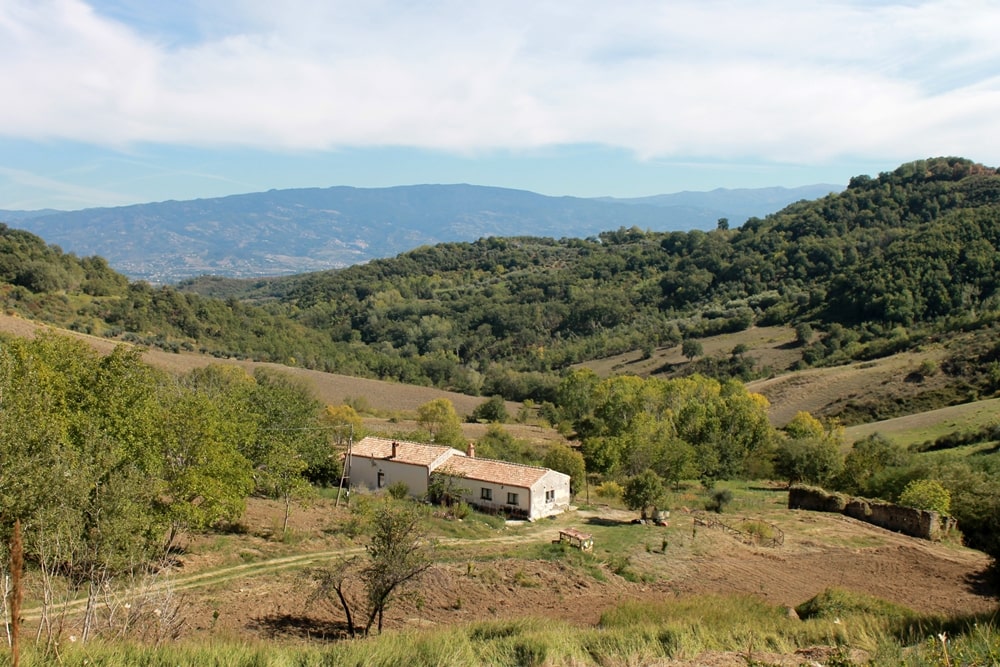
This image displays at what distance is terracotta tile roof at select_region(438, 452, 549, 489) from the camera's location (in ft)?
108

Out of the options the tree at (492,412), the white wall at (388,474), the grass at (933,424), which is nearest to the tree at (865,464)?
the grass at (933,424)

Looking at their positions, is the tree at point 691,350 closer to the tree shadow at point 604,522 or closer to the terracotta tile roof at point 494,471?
the terracotta tile roof at point 494,471

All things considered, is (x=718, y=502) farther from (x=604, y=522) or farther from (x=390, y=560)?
(x=390, y=560)

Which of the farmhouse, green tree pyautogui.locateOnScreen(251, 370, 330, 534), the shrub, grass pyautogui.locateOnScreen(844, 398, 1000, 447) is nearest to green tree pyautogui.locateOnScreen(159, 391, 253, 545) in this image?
green tree pyautogui.locateOnScreen(251, 370, 330, 534)

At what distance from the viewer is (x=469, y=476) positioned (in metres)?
33.8

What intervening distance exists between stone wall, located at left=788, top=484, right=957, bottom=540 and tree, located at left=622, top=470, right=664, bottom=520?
27.7 feet

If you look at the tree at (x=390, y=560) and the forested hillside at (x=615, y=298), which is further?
the forested hillside at (x=615, y=298)

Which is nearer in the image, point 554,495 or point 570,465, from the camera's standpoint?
point 554,495

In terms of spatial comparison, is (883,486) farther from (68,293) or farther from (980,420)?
(68,293)

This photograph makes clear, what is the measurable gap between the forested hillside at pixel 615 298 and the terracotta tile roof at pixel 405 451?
42.0 meters

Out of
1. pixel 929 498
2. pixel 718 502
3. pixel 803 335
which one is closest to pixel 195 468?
pixel 718 502

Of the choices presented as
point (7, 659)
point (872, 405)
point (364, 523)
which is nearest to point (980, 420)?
point (872, 405)

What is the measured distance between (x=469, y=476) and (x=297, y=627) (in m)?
18.0

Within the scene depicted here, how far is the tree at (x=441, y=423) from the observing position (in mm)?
45844
